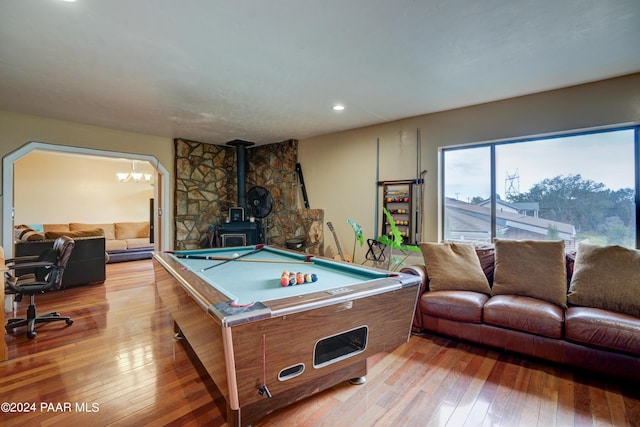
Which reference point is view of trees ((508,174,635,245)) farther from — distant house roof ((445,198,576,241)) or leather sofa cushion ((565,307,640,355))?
leather sofa cushion ((565,307,640,355))

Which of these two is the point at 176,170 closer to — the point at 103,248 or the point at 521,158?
the point at 103,248

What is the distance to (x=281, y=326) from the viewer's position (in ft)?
4.27

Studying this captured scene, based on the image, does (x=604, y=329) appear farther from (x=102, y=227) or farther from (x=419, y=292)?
(x=102, y=227)

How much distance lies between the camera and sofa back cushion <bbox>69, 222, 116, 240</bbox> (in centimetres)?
651

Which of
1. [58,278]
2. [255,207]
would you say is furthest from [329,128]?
[58,278]

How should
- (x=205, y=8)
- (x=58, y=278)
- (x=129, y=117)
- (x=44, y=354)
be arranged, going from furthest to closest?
(x=129, y=117) → (x=58, y=278) → (x=44, y=354) → (x=205, y=8)

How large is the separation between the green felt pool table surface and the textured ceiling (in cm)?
160

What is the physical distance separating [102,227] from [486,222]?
7741 mm

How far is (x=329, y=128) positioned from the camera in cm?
440

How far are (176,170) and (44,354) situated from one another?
3229mm

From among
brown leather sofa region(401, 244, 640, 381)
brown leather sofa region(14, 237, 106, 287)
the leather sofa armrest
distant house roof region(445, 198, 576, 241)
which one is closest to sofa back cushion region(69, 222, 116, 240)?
brown leather sofa region(14, 237, 106, 287)

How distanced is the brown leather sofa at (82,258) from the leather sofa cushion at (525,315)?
5.28 metres

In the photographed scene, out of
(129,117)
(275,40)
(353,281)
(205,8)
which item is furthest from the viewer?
(129,117)

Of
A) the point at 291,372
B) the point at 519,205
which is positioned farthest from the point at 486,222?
the point at 291,372
